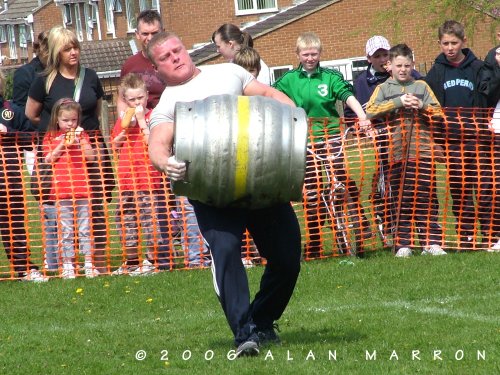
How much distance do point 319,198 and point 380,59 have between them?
1665mm

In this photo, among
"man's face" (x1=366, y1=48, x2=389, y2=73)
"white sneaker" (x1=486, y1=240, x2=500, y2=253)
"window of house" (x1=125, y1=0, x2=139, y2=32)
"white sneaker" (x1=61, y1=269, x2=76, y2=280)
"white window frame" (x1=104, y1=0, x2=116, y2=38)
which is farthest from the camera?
"white window frame" (x1=104, y1=0, x2=116, y2=38)

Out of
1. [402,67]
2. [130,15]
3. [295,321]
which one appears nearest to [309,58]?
[402,67]

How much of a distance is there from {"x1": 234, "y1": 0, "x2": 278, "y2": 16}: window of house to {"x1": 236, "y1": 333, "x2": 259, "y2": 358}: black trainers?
45.0 m

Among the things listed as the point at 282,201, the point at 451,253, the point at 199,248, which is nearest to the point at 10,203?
the point at 199,248

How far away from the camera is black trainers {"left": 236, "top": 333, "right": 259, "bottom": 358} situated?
7.01 meters

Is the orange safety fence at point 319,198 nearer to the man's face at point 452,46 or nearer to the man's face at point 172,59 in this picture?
the man's face at point 452,46

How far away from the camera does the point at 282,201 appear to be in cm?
689

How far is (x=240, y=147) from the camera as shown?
666 centimetres

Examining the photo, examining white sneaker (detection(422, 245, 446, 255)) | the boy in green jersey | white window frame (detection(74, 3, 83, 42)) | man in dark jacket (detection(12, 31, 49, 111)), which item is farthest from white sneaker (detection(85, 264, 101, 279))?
white window frame (detection(74, 3, 83, 42))

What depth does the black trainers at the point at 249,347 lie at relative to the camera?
701 centimetres

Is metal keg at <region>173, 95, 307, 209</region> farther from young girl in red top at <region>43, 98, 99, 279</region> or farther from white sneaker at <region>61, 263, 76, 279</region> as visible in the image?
white sneaker at <region>61, 263, 76, 279</region>

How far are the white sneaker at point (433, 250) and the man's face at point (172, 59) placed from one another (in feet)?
14.9

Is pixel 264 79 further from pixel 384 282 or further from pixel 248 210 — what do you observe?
pixel 248 210

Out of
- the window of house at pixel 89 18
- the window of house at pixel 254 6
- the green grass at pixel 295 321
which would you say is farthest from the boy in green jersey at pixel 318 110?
the window of house at pixel 89 18
